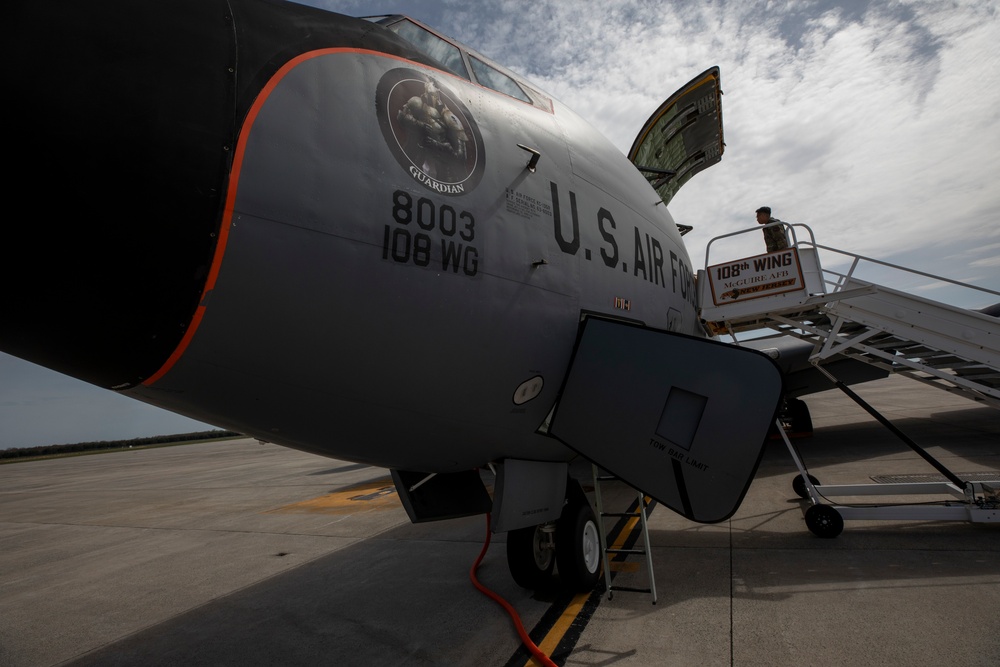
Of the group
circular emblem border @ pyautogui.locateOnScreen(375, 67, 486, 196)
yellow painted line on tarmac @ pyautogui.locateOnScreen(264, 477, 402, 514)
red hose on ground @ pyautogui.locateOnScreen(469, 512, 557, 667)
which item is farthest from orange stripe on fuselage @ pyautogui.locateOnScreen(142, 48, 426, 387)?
yellow painted line on tarmac @ pyautogui.locateOnScreen(264, 477, 402, 514)

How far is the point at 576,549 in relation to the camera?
5.34m

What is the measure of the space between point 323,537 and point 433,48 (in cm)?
784

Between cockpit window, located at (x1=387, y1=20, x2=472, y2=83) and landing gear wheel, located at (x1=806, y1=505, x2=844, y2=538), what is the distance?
621 cm

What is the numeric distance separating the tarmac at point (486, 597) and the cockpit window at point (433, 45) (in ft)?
14.7

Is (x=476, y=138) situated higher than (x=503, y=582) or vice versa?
(x=476, y=138)

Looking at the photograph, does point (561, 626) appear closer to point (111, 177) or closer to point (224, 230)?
point (224, 230)

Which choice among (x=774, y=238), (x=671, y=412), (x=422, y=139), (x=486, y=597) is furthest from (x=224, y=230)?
(x=774, y=238)

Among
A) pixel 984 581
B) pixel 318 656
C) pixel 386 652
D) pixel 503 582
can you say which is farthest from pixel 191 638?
pixel 984 581

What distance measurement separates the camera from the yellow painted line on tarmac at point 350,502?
11.3 m

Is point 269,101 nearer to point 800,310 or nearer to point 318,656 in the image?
point 318,656

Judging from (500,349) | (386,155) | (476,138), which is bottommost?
(500,349)

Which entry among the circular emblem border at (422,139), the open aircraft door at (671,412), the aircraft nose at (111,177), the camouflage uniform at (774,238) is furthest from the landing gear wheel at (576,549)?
the camouflage uniform at (774,238)

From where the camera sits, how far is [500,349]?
3.65 metres

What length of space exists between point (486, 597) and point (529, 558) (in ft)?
2.06
